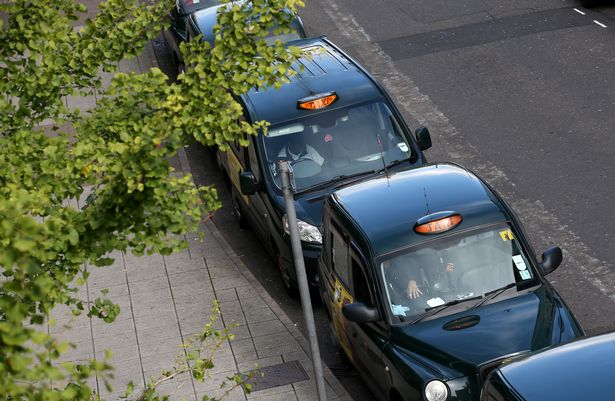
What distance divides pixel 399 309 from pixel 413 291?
20cm

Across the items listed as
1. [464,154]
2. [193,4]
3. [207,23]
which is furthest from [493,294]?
[193,4]

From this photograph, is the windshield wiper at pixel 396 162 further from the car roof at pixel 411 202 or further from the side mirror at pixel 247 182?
the car roof at pixel 411 202

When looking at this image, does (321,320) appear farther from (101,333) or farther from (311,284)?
(101,333)

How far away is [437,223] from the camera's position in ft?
34.6

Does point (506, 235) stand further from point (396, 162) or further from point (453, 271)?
point (396, 162)

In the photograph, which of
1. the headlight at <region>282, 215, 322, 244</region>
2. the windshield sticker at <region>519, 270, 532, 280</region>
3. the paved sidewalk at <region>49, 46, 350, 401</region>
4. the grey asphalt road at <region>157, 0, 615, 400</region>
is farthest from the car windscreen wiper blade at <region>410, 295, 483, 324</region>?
the headlight at <region>282, 215, 322, 244</region>

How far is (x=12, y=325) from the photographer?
5117 millimetres

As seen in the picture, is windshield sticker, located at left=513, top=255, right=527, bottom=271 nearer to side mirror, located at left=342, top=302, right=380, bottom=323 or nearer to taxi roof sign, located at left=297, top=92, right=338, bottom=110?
side mirror, located at left=342, top=302, right=380, bottom=323

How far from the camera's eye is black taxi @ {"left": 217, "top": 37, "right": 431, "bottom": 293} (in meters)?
Answer: 13.4

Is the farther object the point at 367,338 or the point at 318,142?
the point at 318,142

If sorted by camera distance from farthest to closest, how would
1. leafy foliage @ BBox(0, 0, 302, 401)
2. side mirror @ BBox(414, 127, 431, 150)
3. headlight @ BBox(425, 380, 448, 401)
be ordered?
side mirror @ BBox(414, 127, 431, 150)
headlight @ BBox(425, 380, 448, 401)
leafy foliage @ BBox(0, 0, 302, 401)

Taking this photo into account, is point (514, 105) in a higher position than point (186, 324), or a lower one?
higher

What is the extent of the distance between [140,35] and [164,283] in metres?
5.67

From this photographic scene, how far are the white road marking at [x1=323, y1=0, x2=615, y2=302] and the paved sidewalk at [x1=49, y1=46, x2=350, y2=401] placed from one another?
127 inches
